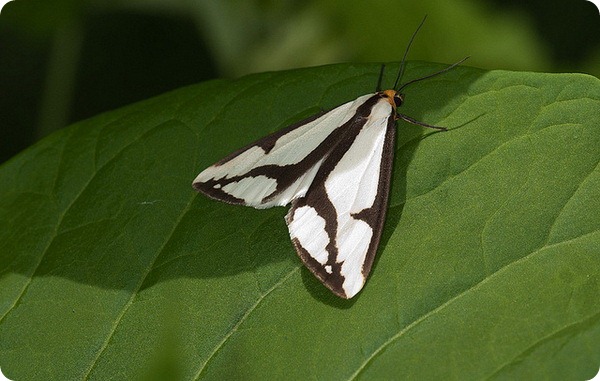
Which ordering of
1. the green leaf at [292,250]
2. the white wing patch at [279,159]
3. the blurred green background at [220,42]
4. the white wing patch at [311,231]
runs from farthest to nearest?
the blurred green background at [220,42] → the white wing patch at [279,159] → the white wing patch at [311,231] → the green leaf at [292,250]

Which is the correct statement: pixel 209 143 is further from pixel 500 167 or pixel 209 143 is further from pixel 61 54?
pixel 61 54

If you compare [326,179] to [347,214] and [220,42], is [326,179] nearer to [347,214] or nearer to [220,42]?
[347,214]

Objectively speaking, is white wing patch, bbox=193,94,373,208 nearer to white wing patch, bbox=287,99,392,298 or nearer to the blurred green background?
white wing patch, bbox=287,99,392,298

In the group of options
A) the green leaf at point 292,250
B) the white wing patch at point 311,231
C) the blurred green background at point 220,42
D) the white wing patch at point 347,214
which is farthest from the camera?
the blurred green background at point 220,42

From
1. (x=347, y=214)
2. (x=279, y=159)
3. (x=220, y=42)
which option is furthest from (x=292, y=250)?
(x=220, y=42)

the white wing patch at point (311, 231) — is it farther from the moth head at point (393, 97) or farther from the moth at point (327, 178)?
the moth head at point (393, 97)

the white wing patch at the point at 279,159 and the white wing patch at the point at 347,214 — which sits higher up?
the white wing patch at the point at 279,159

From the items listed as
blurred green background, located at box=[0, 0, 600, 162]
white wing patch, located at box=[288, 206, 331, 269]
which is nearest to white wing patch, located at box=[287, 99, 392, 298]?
white wing patch, located at box=[288, 206, 331, 269]

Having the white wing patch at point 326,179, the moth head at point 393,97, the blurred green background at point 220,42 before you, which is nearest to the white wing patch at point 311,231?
the white wing patch at point 326,179
